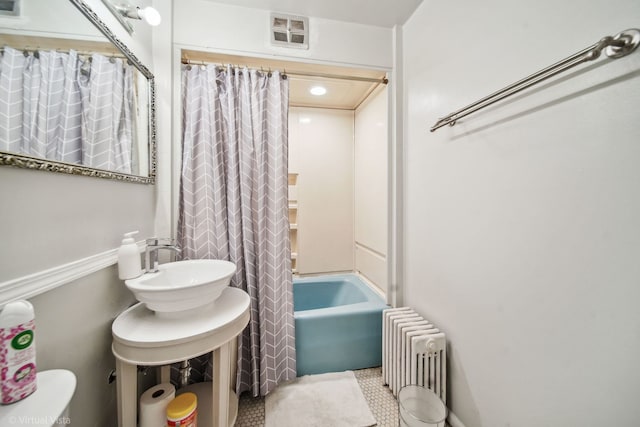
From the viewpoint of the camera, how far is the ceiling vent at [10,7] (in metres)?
0.55

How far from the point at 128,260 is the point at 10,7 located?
83 cm

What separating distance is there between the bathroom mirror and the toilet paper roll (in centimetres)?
95

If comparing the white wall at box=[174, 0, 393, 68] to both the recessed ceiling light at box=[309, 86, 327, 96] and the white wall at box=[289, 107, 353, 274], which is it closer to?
the recessed ceiling light at box=[309, 86, 327, 96]

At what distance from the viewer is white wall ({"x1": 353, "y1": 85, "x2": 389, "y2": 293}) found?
175cm

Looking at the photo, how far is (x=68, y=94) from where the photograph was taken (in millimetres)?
754

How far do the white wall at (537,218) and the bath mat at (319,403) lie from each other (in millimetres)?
527

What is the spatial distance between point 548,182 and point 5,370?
155 centimetres

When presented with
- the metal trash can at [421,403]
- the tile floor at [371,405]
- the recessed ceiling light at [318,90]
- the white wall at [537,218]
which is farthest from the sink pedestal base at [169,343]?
the recessed ceiling light at [318,90]

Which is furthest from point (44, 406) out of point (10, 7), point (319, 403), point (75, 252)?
point (319, 403)

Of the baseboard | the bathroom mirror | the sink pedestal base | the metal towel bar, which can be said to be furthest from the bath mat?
the metal towel bar

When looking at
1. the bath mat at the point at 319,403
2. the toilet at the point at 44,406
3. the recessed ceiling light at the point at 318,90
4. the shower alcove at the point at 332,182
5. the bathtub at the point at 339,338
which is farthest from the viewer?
the shower alcove at the point at 332,182

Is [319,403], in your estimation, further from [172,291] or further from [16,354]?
[16,354]

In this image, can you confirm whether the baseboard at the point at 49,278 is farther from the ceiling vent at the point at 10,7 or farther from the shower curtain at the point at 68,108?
the ceiling vent at the point at 10,7

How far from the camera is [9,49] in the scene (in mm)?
563
